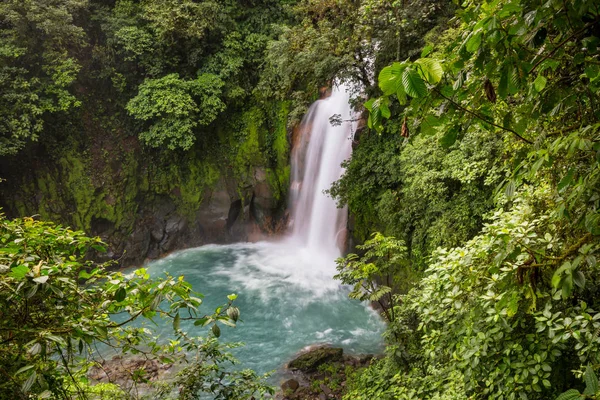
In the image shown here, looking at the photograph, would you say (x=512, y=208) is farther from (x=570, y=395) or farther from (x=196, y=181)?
(x=196, y=181)

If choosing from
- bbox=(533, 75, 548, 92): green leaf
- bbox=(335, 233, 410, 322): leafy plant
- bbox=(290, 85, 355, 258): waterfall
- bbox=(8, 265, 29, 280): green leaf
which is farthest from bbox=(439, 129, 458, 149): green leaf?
bbox=(290, 85, 355, 258): waterfall

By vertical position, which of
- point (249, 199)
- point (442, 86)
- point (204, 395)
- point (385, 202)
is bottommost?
point (204, 395)

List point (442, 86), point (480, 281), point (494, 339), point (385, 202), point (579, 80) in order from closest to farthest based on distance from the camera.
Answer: point (442, 86)
point (579, 80)
point (494, 339)
point (480, 281)
point (385, 202)

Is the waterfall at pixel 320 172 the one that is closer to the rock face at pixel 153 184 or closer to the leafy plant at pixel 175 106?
the rock face at pixel 153 184

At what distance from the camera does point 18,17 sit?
31.0ft

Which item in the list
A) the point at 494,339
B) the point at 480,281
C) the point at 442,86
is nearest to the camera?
the point at 442,86

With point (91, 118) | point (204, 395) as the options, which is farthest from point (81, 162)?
point (204, 395)

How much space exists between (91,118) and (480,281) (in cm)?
1328

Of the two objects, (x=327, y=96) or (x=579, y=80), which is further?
(x=327, y=96)

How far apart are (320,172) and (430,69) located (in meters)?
9.81

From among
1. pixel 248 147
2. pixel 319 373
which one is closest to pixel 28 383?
pixel 319 373

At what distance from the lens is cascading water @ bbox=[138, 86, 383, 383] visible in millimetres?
8006

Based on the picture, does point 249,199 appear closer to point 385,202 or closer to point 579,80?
point 385,202

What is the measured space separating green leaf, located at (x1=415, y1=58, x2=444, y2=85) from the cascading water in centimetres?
691
